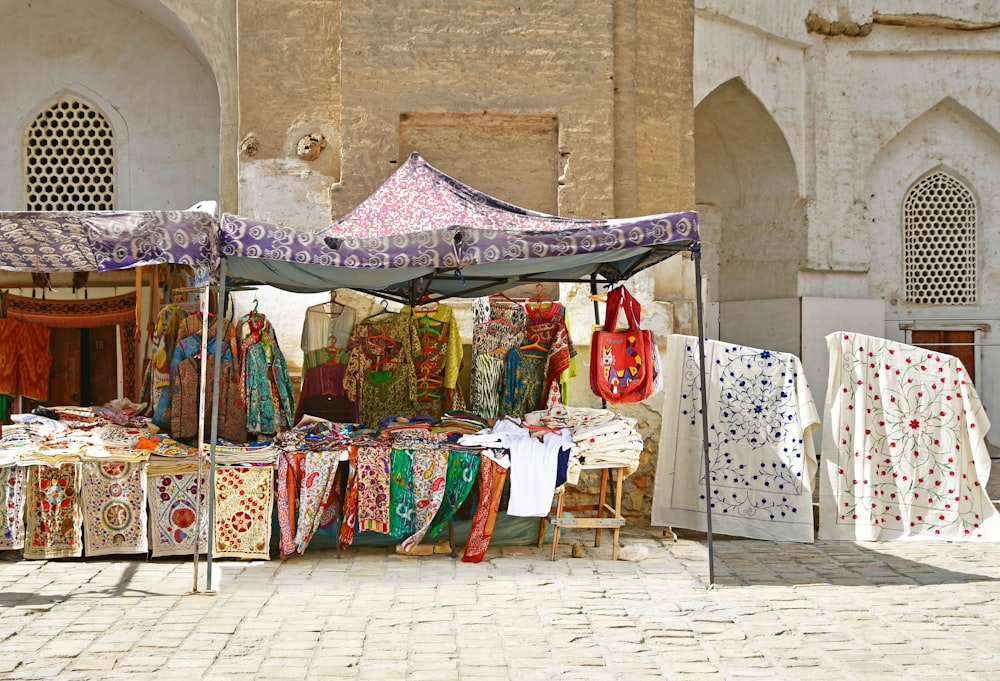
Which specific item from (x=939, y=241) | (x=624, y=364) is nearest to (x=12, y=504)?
(x=624, y=364)

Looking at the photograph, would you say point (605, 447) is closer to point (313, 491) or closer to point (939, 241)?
point (313, 491)

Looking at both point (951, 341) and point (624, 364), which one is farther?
point (951, 341)

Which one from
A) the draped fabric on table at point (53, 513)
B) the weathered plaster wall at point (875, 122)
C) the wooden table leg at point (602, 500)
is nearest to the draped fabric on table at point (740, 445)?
the wooden table leg at point (602, 500)

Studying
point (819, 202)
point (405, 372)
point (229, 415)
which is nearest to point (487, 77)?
point (405, 372)

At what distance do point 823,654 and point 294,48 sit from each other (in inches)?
268

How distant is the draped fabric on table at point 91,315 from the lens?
27.1ft

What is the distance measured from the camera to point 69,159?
10.3 meters

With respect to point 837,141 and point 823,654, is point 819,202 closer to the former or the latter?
point 837,141

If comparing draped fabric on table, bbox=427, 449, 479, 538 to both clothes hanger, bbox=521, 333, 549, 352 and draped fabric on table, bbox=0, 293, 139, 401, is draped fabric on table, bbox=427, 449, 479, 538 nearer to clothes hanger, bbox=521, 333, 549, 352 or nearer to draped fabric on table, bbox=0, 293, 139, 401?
clothes hanger, bbox=521, 333, 549, 352

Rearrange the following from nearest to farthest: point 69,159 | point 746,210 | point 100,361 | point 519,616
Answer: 1. point 519,616
2. point 100,361
3. point 69,159
4. point 746,210

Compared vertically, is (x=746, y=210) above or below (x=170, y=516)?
above

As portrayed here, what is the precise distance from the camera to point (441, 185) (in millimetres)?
7660

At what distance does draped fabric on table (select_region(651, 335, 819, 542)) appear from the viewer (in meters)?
7.66

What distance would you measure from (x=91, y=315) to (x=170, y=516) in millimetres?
2350
